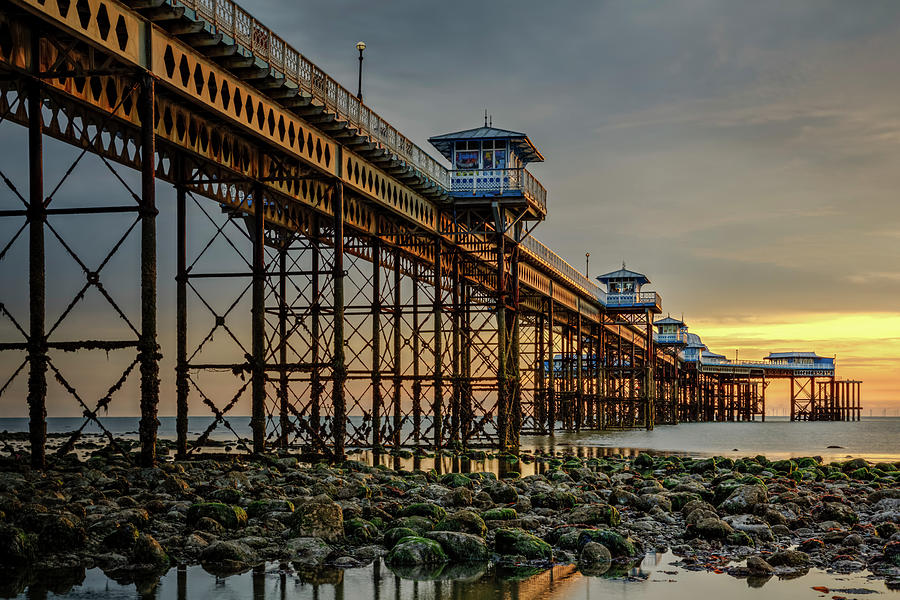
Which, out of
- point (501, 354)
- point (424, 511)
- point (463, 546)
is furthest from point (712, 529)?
point (501, 354)

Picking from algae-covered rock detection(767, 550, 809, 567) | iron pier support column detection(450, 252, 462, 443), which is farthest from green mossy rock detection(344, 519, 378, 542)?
iron pier support column detection(450, 252, 462, 443)

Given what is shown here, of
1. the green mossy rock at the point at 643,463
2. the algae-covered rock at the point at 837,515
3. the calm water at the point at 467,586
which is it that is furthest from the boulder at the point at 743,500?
the green mossy rock at the point at 643,463

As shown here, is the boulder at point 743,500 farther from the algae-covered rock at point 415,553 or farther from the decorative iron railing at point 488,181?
the decorative iron railing at point 488,181

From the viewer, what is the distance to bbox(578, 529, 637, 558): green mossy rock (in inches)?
508

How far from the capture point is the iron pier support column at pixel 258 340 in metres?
24.2

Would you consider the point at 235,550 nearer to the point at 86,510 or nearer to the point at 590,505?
the point at 86,510

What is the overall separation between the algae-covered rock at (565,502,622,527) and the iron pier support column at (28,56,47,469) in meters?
8.40

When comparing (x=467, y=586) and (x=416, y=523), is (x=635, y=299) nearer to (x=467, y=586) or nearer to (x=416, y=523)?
(x=416, y=523)

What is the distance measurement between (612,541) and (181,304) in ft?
44.7

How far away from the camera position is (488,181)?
123 feet

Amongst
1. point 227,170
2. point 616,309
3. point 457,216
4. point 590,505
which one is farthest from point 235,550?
point 616,309

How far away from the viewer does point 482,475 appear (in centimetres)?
2259

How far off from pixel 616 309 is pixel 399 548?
Result: 2527 inches

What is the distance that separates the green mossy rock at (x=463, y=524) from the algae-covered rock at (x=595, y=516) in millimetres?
1999
